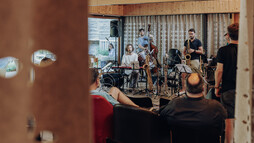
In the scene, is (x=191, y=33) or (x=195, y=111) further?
(x=191, y=33)

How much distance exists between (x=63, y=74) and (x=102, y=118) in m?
2.54

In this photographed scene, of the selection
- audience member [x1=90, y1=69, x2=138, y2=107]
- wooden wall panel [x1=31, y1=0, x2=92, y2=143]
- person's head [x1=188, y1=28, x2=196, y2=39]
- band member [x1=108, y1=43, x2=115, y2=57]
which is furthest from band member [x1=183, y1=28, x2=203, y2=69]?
wooden wall panel [x1=31, y1=0, x2=92, y2=143]

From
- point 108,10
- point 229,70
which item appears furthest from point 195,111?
point 108,10

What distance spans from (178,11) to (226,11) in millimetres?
1708

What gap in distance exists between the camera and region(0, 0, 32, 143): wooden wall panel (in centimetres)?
28

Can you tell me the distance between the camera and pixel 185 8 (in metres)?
10.9

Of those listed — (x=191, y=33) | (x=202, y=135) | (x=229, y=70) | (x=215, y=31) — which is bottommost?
(x=202, y=135)

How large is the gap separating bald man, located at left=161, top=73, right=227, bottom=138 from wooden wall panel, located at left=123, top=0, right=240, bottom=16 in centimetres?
830

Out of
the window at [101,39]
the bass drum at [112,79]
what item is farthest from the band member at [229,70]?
the window at [101,39]

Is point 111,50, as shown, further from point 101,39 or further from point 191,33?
point 191,33

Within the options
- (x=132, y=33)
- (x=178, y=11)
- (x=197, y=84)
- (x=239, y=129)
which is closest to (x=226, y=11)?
(x=178, y=11)

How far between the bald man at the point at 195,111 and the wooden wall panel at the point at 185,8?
8.30 m

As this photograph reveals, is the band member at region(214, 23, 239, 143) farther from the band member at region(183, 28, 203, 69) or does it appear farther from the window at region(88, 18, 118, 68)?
the window at region(88, 18, 118, 68)

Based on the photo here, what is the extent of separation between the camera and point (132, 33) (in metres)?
12.1
